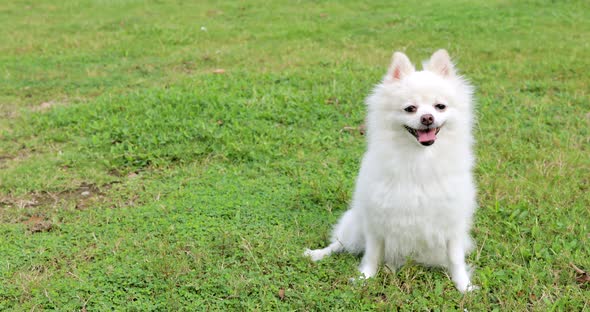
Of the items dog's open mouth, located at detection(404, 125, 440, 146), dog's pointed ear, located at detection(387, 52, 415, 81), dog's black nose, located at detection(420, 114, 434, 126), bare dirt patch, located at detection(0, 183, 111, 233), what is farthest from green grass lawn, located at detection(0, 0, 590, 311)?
dog's pointed ear, located at detection(387, 52, 415, 81)

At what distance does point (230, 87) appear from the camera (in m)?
6.55

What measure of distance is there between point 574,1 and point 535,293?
32.5 feet

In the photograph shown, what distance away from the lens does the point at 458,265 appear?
329cm

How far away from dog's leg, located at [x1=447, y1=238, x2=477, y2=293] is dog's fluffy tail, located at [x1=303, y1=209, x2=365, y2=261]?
56 cm

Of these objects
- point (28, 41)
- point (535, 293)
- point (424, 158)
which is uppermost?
point (424, 158)

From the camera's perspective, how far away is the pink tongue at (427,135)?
2909mm

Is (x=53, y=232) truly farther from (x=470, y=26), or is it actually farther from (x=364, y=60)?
(x=470, y=26)

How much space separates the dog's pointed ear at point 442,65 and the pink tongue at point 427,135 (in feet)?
1.18

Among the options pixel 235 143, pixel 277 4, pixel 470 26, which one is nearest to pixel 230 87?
pixel 235 143

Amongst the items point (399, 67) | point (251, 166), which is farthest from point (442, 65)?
point (251, 166)

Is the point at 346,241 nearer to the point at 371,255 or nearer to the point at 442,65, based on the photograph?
the point at 371,255

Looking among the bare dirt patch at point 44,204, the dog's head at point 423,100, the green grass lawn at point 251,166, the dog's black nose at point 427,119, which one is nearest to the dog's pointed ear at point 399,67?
the dog's head at point 423,100

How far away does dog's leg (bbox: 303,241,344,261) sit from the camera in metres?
3.55

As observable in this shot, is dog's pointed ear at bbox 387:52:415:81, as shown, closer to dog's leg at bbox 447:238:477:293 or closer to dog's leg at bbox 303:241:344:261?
dog's leg at bbox 447:238:477:293
